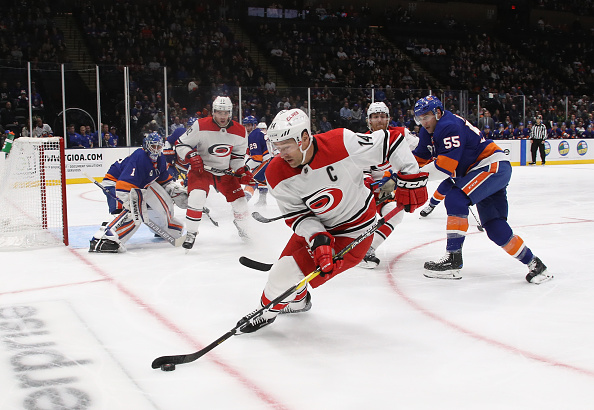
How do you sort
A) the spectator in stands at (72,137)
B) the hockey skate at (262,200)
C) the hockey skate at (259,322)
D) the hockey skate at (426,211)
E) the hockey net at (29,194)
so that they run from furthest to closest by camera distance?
1. the spectator in stands at (72,137)
2. the hockey skate at (262,200)
3. the hockey skate at (426,211)
4. the hockey net at (29,194)
5. the hockey skate at (259,322)

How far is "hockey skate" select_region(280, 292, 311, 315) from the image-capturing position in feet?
9.55

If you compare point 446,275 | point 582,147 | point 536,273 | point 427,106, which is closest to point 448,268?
point 446,275

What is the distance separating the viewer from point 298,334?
268cm

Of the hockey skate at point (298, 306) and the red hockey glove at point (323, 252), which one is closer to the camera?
the red hockey glove at point (323, 252)

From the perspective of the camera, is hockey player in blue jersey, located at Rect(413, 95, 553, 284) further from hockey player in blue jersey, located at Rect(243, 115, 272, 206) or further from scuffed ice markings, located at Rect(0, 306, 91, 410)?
hockey player in blue jersey, located at Rect(243, 115, 272, 206)

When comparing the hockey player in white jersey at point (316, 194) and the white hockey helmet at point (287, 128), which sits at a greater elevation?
the white hockey helmet at point (287, 128)

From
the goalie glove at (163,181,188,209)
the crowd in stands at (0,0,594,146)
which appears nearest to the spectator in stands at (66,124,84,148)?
the crowd in stands at (0,0,594,146)

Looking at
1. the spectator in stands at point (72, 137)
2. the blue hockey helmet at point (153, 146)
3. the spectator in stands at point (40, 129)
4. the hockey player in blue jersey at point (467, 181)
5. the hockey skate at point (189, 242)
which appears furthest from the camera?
the spectator in stands at point (72, 137)

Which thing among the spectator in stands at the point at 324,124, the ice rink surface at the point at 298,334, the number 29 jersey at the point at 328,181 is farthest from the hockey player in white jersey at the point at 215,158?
the spectator in stands at the point at 324,124

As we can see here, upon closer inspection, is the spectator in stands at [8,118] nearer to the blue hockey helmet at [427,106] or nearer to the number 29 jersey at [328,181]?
the blue hockey helmet at [427,106]

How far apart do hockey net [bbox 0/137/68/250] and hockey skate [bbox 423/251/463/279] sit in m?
2.89

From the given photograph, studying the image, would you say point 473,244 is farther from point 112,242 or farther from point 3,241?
point 3,241

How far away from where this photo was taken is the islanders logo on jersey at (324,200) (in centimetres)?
255

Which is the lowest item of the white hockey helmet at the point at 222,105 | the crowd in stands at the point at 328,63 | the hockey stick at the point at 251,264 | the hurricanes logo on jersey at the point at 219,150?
the hockey stick at the point at 251,264
